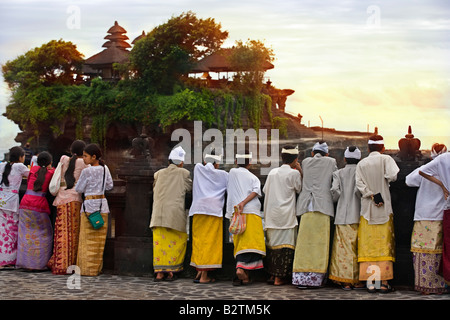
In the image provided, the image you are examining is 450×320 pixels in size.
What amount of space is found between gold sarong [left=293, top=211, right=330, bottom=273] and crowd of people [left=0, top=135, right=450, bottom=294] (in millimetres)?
11

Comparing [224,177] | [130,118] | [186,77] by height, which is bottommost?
[224,177]

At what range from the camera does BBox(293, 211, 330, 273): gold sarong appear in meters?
7.04

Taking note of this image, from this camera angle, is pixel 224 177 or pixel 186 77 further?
pixel 186 77

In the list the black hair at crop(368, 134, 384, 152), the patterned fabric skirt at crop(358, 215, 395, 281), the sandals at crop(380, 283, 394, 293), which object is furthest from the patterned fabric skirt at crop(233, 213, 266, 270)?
the black hair at crop(368, 134, 384, 152)

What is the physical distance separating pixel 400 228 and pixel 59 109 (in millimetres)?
33412

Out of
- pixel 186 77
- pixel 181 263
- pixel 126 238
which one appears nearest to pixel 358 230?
pixel 181 263

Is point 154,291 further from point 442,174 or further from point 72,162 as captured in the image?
point 442,174

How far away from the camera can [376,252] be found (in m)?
6.88

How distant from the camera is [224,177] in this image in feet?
25.1

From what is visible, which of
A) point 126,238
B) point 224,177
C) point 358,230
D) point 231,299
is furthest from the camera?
point 126,238

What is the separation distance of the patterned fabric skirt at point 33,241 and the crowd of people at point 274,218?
13 mm

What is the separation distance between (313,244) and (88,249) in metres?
2.85

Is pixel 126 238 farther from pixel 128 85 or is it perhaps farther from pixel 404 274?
pixel 128 85

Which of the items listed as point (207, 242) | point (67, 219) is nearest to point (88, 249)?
point (67, 219)
